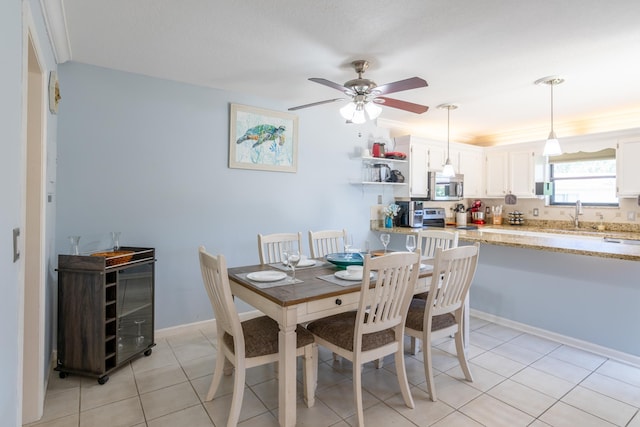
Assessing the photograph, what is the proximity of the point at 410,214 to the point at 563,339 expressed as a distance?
2034 millimetres

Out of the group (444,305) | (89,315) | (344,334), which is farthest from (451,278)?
(89,315)

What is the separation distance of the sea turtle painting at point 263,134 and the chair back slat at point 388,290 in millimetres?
2105

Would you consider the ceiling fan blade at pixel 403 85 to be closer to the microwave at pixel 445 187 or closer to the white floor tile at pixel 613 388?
the white floor tile at pixel 613 388

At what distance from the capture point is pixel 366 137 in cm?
438

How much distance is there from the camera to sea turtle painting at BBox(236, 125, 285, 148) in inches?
134

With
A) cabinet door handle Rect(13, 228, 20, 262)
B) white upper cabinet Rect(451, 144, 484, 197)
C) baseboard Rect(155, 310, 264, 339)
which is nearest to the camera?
cabinet door handle Rect(13, 228, 20, 262)

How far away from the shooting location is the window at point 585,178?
14.2 ft

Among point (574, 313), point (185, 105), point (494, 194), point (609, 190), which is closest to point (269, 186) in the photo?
point (185, 105)

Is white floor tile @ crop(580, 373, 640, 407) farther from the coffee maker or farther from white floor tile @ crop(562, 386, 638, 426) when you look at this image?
the coffee maker

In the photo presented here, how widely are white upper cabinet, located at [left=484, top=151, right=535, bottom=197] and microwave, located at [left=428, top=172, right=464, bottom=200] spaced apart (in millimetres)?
657

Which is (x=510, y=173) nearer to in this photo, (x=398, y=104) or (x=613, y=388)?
(x=398, y=104)

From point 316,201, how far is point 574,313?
8.70 ft

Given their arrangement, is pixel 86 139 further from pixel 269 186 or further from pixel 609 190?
pixel 609 190

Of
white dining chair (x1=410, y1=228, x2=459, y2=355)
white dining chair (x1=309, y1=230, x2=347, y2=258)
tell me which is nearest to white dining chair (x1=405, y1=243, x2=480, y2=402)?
white dining chair (x1=410, y1=228, x2=459, y2=355)
